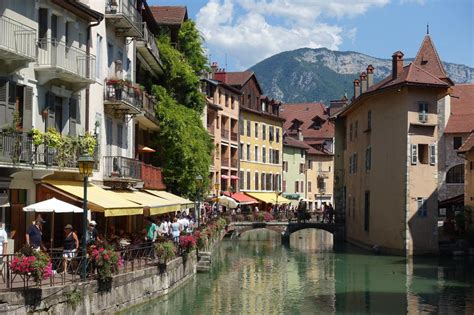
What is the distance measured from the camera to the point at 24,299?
18281 mm

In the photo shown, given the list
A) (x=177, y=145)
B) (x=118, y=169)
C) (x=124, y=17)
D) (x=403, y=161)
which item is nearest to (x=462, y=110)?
(x=403, y=161)

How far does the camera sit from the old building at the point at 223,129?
78.4 m

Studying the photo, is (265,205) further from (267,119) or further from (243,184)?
(267,119)

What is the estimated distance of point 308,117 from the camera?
12062 cm

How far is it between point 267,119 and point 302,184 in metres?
17.4

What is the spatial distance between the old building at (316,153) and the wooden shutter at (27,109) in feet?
283

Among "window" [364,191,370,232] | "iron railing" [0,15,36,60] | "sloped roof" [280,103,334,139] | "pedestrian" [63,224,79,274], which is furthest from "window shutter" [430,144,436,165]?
"sloped roof" [280,103,334,139]

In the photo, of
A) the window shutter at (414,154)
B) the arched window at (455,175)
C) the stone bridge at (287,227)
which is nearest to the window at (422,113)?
the window shutter at (414,154)

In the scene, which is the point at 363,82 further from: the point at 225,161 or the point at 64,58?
the point at 64,58

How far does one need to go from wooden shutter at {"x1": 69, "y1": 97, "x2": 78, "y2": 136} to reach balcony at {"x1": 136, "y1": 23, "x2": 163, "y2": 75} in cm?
1081

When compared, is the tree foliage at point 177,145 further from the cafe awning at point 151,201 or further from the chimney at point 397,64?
the chimney at point 397,64

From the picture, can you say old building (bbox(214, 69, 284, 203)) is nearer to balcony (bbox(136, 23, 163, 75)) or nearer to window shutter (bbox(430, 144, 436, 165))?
window shutter (bbox(430, 144, 436, 165))

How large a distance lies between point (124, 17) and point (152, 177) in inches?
423

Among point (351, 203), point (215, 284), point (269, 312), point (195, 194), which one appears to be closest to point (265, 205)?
point (351, 203)
